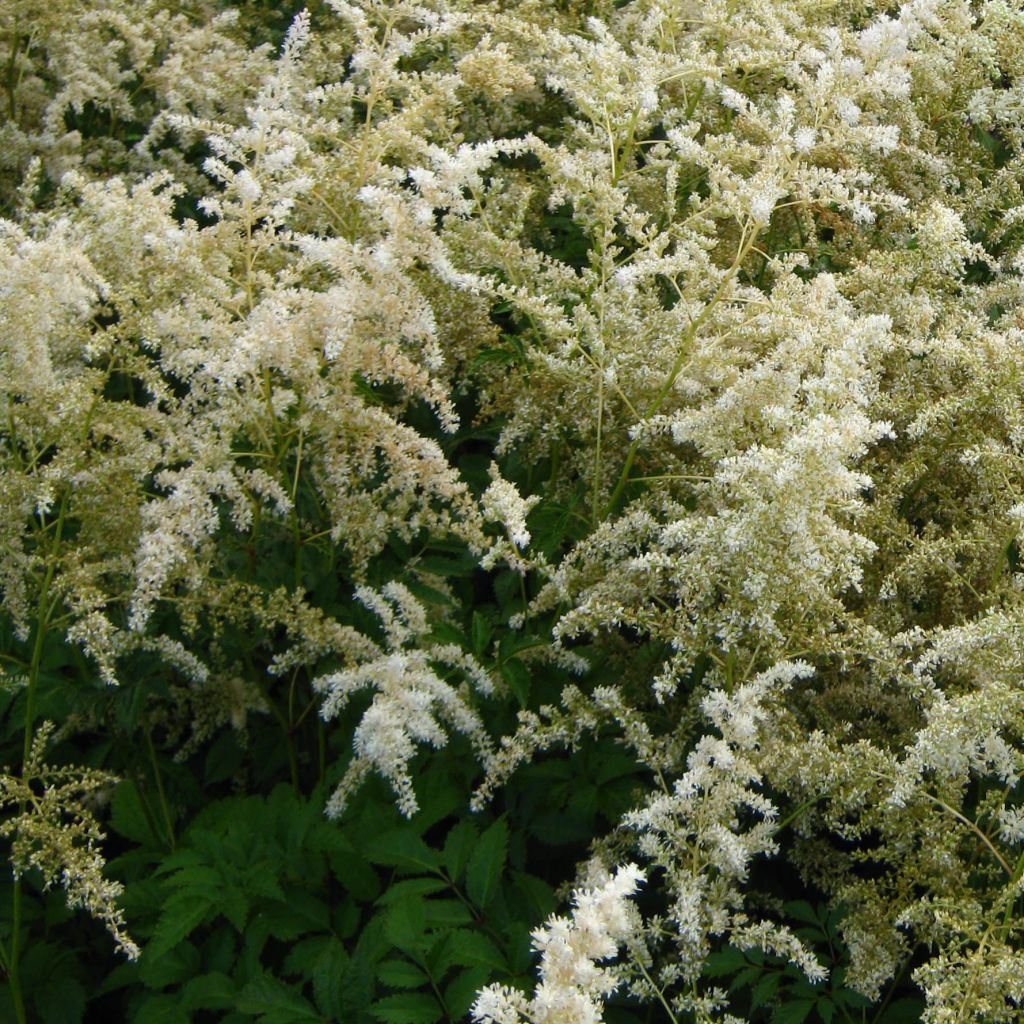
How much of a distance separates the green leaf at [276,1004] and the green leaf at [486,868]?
1.19 feet

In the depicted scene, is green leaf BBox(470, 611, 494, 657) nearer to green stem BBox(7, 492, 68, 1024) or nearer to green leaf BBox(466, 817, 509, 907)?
green leaf BBox(466, 817, 509, 907)

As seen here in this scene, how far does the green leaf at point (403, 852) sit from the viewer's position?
242 cm

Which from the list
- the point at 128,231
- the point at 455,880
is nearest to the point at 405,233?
the point at 128,231

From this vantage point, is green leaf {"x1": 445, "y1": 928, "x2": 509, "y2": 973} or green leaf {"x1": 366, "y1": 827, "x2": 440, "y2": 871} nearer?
green leaf {"x1": 445, "y1": 928, "x2": 509, "y2": 973}

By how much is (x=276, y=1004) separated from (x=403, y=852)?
365mm

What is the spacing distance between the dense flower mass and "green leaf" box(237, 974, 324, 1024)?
153 millimetres

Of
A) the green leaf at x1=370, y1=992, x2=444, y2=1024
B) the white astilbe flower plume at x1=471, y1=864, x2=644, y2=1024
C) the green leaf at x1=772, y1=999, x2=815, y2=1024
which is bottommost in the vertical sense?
the green leaf at x1=370, y1=992, x2=444, y2=1024

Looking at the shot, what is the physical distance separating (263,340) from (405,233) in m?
0.46

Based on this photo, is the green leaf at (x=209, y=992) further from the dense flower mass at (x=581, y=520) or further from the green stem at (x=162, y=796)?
the green stem at (x=162, y=796)

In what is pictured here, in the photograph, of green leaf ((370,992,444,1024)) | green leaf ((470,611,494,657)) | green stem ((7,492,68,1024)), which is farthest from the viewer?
green leaf ((470,611,494,657))

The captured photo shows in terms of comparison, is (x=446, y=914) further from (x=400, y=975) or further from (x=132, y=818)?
(x=132, y=818)

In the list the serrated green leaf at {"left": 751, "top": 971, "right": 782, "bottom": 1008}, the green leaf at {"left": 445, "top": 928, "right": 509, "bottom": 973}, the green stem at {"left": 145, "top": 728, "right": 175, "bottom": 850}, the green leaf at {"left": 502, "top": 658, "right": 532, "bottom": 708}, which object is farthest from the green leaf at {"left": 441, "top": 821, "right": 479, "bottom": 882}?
the green stem at {"left": 145, "top": 728, "right": 175, "bottom": 850}

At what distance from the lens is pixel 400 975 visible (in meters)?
2.20

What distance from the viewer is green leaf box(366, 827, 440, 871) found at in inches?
95.3
